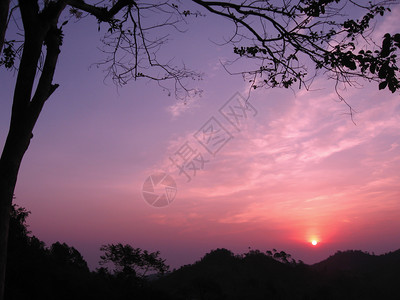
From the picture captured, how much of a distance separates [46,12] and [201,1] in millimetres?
1644

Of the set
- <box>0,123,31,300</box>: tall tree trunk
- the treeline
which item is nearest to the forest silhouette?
the treeline

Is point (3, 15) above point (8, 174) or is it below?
above

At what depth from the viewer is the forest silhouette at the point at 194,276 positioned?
21.0 metres

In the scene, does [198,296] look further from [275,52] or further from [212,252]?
[275,52]

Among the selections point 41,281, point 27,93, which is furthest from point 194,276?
point 27,93

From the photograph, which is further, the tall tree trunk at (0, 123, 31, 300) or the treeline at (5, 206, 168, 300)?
the treeline at (5, 206, 168, 300)

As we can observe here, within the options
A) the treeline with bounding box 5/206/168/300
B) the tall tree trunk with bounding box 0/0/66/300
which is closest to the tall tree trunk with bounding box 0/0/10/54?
the tall tree trunk with bounding box 0/0/66/300

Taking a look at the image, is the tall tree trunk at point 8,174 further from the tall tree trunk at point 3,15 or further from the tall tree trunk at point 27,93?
the tall tree trunk at point 3,15

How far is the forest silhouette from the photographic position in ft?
68.8

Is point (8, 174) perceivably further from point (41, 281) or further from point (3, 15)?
point (41, 281)

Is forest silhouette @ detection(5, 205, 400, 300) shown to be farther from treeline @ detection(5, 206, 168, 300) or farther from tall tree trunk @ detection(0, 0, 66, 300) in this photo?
tall tree trunk @ detection(0, 0, 66, 300)

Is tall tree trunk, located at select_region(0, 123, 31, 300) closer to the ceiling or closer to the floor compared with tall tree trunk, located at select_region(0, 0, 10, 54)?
closer to the floor

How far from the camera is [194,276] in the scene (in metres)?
84.5

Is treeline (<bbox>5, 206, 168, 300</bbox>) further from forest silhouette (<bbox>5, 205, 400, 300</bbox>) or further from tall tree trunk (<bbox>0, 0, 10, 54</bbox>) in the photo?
tall tree trunk (<bbox>0, 0, 10, 54</bbox>)
